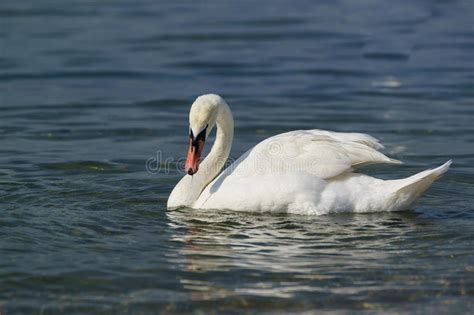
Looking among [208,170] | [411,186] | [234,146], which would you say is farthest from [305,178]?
[234,146]

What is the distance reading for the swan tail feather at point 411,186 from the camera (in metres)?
9.51

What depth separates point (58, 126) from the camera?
14500 millimetres

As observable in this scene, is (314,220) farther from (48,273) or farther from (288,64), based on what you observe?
(288,64)

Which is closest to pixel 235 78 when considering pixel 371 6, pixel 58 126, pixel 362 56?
pixel 362 56

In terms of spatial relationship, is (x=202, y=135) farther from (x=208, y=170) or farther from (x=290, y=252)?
(x=290, y=252)

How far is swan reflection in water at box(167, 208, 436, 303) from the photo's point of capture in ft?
26.0

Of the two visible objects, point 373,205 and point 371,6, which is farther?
point 371,6

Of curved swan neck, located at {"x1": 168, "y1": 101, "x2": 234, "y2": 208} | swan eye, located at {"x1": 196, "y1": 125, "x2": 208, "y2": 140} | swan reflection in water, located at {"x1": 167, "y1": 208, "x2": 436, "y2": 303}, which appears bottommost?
swan reflection in water, located at {"x1": 167, "y1": 208, "x2": 436, "y2": 303}

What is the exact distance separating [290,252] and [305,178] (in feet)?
4.07

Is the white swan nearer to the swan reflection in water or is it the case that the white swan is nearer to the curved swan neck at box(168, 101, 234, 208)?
the swan reflection in water

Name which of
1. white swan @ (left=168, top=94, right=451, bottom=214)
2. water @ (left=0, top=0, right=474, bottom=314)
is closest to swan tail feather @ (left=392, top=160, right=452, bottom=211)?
white swan @ (left=168, top=94, right=451, bottom=214)

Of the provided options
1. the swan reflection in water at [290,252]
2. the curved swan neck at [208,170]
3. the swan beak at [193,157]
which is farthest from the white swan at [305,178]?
the curved swan neck at [208,170]

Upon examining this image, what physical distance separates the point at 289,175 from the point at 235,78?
8.28m

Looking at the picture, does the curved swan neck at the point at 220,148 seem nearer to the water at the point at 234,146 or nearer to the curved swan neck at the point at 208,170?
the curved swan neck at the point at 208,170
